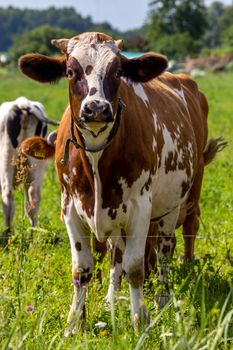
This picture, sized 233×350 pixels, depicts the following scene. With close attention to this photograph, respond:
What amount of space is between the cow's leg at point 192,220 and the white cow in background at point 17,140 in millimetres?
2419

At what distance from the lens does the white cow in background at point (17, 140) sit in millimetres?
10125

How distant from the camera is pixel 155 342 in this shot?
5.06 m

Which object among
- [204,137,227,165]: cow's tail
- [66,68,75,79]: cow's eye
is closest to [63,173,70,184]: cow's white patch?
[66,68,75,79]: cow's eye

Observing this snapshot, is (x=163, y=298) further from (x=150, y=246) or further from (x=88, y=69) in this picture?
(x=88, y=69)

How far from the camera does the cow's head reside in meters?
5.13

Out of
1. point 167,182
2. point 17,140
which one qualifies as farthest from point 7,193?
point 167,182

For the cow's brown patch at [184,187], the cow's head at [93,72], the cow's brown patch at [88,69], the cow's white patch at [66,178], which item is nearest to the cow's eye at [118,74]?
the cow's head at [93,72]

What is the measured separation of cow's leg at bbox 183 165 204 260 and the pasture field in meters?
0.15

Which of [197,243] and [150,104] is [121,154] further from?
[197,243]

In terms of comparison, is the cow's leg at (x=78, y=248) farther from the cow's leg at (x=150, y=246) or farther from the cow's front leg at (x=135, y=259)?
the cow's leg at (x=150, y=246)

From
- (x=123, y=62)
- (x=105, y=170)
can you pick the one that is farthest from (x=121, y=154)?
(x=123, y=62)

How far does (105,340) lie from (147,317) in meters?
0.66

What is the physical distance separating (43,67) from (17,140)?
445cm

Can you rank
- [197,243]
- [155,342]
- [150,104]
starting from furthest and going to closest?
[197,243], [150,104], [155,342]
